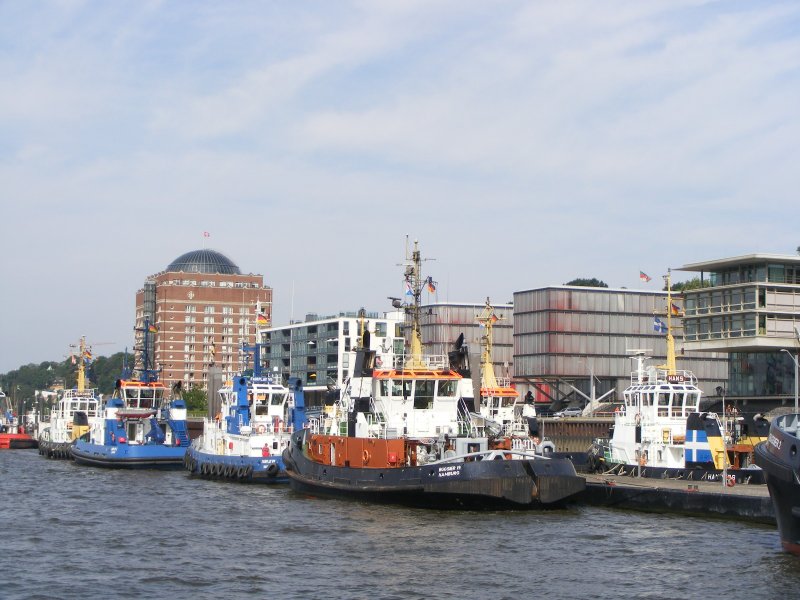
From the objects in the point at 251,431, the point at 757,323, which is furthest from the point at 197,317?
the point at 251,431

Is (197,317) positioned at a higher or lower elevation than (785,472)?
higher

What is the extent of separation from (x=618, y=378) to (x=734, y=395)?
31656 millimetres

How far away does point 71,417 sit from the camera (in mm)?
97688

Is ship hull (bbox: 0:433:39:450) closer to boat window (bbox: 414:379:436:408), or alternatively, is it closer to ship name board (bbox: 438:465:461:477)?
boat window (bbox: 414:379:436:408)

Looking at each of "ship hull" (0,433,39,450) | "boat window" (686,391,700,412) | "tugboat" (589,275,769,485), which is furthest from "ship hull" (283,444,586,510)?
"ship hull" (0,433,39,450)

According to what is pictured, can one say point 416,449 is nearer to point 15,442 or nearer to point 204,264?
point 15,442

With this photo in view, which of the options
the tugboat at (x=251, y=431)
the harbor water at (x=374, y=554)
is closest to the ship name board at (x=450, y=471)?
the harbor water at (x=374, y=554)

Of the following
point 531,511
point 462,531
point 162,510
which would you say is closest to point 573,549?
point 462,531

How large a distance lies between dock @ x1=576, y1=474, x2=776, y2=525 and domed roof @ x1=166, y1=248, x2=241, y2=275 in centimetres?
14507

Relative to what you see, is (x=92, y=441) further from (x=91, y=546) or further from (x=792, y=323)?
(x=792, y=323)

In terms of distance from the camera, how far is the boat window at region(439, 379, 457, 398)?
48188 millimetres

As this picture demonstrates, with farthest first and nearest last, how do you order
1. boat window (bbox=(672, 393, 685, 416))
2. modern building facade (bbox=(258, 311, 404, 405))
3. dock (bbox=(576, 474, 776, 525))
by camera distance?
modern building facade (bbox=(258, 311, 404, 405))
boat window (bbox=(672, 393, 685, 416))
dock (bbox=(576, 474, 776, 525))

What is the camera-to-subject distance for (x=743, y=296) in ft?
285

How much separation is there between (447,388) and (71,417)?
59.0 m
